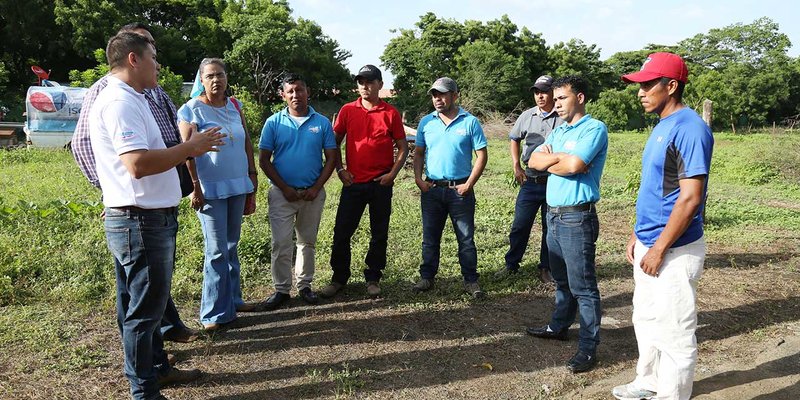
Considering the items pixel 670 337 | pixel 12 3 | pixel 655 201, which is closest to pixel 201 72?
pixel 655 201

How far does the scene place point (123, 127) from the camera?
2.62 m

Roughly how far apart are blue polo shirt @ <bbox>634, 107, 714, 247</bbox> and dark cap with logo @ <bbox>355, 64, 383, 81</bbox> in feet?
7.91

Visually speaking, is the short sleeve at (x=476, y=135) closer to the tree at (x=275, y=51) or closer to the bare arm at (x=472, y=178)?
the bare arm at (x=472, y=178)

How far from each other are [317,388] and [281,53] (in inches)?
961

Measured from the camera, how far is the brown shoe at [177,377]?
3227 millimetres

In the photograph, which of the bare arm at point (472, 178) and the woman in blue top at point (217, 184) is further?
the bare arm at point (472, 178)

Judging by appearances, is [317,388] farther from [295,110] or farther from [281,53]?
[281,53]

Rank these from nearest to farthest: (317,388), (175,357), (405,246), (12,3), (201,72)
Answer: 1. (317,388)
2. (175,357)
3. (201,72)
4. (405,246)
5. (12,3)

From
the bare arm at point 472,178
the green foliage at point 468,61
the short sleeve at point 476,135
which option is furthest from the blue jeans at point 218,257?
the green foliage at point 468,61

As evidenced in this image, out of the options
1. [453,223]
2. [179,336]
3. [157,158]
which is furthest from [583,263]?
[179,336]

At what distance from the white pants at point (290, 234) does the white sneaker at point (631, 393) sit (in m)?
2.61

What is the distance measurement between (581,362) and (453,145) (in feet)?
6.66

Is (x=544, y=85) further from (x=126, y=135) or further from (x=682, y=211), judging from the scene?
(x=126, y=135)

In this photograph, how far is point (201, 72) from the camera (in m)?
3.98
